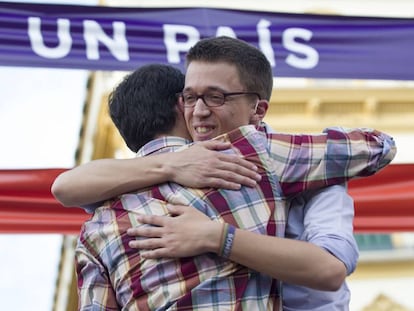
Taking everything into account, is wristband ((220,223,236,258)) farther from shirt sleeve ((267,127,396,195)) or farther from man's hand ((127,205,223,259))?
shirt sleeve ((267,127,396,195))

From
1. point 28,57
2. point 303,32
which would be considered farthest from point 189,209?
point 303,32

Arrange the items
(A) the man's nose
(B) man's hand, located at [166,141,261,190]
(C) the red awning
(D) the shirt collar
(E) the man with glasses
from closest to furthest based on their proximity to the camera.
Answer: (E) the man with glasses, (B) man's hand, located at [166,141,261,190], (A) the man's nose, (D) the shirt collar, (C) the red awning

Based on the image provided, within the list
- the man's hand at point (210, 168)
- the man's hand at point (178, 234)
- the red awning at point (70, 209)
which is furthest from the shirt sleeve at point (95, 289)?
the red awning at point (70, 209)

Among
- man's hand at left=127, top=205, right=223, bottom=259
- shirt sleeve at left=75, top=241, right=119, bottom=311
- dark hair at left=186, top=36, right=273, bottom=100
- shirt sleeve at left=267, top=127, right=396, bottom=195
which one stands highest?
dark hair at left=186, top=36, right=273, bottom=100

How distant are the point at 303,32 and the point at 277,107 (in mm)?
8873

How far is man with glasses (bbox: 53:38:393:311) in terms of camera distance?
1.73 metres

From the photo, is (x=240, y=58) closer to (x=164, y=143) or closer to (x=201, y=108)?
(x=201, y=108)

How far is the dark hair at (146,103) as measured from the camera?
6.91ft

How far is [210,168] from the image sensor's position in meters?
1.88

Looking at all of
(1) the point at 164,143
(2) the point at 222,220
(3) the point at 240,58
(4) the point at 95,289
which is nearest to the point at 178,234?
(2) the point at 222,220

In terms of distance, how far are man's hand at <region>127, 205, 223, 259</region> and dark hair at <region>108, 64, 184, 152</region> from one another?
1.07 ft

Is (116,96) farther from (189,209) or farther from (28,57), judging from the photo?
(28,57)

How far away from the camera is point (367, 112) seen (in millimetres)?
13969

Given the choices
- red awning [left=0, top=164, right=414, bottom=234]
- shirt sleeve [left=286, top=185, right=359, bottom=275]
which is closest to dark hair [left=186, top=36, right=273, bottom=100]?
shirt sleeve [left=286, top=185, right=359, bottom=275]
